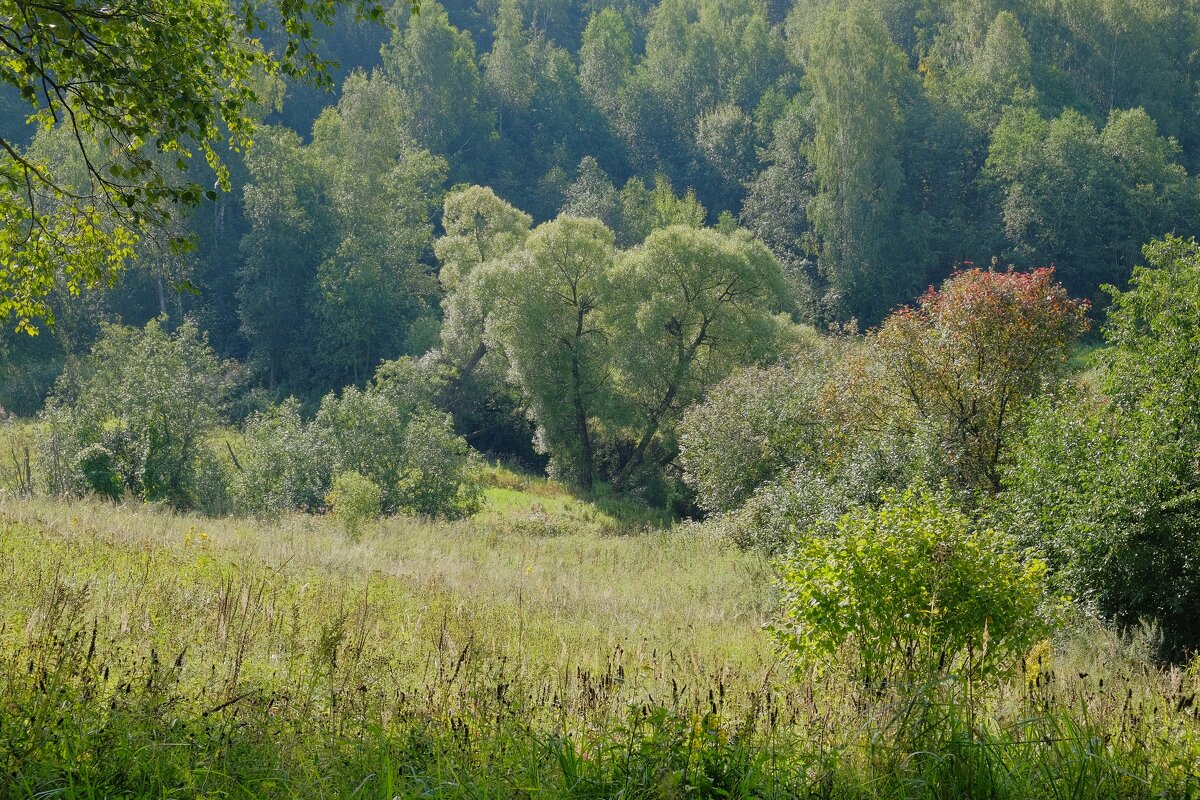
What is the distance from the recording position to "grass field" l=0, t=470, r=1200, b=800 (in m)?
A: 3.61

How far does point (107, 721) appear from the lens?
3.94 metres

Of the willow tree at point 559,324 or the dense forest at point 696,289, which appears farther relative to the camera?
the willow tree at point 559,324

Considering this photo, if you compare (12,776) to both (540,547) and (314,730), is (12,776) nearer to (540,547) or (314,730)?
(314,730)

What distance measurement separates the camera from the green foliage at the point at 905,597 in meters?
5.93

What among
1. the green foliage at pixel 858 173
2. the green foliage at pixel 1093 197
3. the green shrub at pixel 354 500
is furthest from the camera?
the green foliage at pixel 858 173

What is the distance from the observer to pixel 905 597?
239 inches

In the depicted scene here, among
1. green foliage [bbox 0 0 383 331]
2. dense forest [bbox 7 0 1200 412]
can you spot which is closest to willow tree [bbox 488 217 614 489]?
dense forest [bbox 7 0 1200 412]

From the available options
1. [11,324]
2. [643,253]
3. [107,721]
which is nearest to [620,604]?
[107,721]

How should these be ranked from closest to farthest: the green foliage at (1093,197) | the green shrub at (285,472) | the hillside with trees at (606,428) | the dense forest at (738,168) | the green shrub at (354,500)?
the hillside with trees at (606,428) → the green shrub at (354,500) → the green shrub at (285,472) → the green foliage at (1093,197) → the dense forest at (738,168)

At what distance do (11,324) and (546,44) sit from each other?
56.6 meters

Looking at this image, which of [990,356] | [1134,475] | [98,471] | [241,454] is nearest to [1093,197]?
[990,356]

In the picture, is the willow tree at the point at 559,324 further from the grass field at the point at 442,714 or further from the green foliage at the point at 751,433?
the grass field at the point at 442,714

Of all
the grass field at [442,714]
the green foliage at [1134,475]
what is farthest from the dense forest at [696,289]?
the grass field at [442,714]

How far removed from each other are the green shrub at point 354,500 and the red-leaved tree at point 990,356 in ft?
39.8
